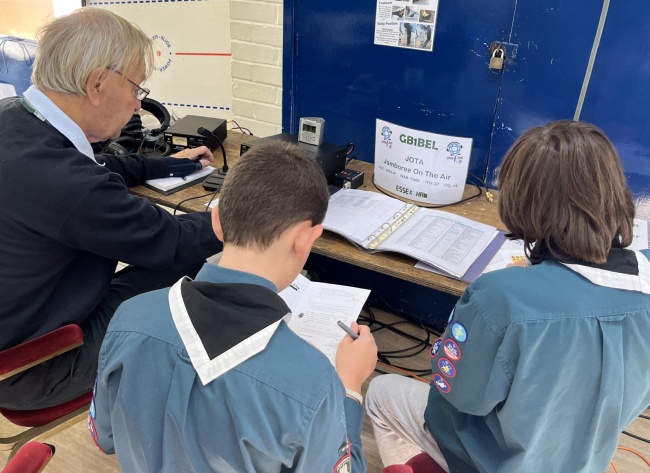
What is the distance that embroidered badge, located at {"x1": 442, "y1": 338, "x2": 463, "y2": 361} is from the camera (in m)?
0.93

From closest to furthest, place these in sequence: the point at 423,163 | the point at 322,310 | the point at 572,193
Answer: the point at 572,193 < the point at 322,310 < the point at 423,163

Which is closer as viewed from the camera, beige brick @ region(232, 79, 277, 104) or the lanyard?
the lanyard

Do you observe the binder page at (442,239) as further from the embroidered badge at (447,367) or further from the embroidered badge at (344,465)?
the embroidered badge at (344,465)

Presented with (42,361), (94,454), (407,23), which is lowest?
(94,454)

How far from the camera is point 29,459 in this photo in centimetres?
73

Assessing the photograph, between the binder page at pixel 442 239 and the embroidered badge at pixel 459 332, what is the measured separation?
278mm

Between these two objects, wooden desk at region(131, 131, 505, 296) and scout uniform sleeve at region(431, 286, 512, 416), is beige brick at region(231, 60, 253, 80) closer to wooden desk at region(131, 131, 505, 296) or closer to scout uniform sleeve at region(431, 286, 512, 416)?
wooden desk at region(131, 131, 505, 296)

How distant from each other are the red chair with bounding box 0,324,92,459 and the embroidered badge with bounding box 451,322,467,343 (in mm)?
859

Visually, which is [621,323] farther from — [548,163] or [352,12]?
[352,12]

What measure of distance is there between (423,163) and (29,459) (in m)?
1.25

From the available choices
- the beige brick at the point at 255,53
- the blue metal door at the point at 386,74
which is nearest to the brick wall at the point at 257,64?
the beige brick at the point at 255,53

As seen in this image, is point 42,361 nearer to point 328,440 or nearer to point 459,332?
point 328,440

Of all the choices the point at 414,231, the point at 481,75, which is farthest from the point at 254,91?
the point at 414,231

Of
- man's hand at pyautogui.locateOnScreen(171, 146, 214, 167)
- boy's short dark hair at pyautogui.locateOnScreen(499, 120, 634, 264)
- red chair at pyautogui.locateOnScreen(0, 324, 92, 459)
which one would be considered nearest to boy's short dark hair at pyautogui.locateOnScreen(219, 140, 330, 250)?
boy's short dark hair at pyautogui.locateOnScreen(499, 120, 634, 264)
